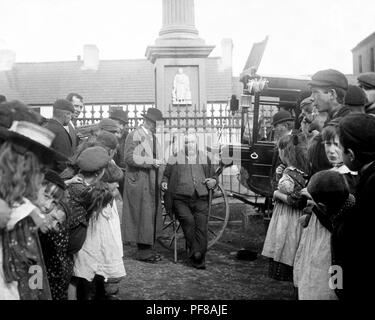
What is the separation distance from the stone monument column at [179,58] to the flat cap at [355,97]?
5441 mm

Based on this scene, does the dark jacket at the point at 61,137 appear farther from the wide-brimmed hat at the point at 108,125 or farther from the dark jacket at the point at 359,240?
the dark jacket at the point at 359,240

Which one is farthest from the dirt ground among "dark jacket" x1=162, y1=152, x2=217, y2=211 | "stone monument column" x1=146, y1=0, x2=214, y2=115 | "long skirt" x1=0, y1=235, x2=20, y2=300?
"stone monument column" x1=146, y1=0, x2=214, y2=115

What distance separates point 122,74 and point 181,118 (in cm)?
1981

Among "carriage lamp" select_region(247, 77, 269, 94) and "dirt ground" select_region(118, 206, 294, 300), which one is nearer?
"dirt ground" select_region(118, 206, 294, 300)

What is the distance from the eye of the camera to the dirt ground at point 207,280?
14.6 feet

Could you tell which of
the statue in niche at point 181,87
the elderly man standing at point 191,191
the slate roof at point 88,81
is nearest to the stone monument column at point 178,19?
the statue in niche at point 181,87

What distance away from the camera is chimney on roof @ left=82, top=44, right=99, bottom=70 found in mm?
29452

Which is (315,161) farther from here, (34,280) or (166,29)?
(166,29)

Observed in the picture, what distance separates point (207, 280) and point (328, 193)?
8.75 feet

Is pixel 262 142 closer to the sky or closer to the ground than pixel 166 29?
closer to the ground

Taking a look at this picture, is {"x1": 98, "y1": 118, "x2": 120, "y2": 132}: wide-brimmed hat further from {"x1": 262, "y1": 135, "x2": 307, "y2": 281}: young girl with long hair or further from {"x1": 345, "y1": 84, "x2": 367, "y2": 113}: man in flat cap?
{"x1": 345, "y1": 84, "x2": 367, "y2": 113}: man in flat cap

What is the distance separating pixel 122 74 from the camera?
28281mm

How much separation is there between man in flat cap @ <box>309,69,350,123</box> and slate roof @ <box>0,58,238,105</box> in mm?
20009
